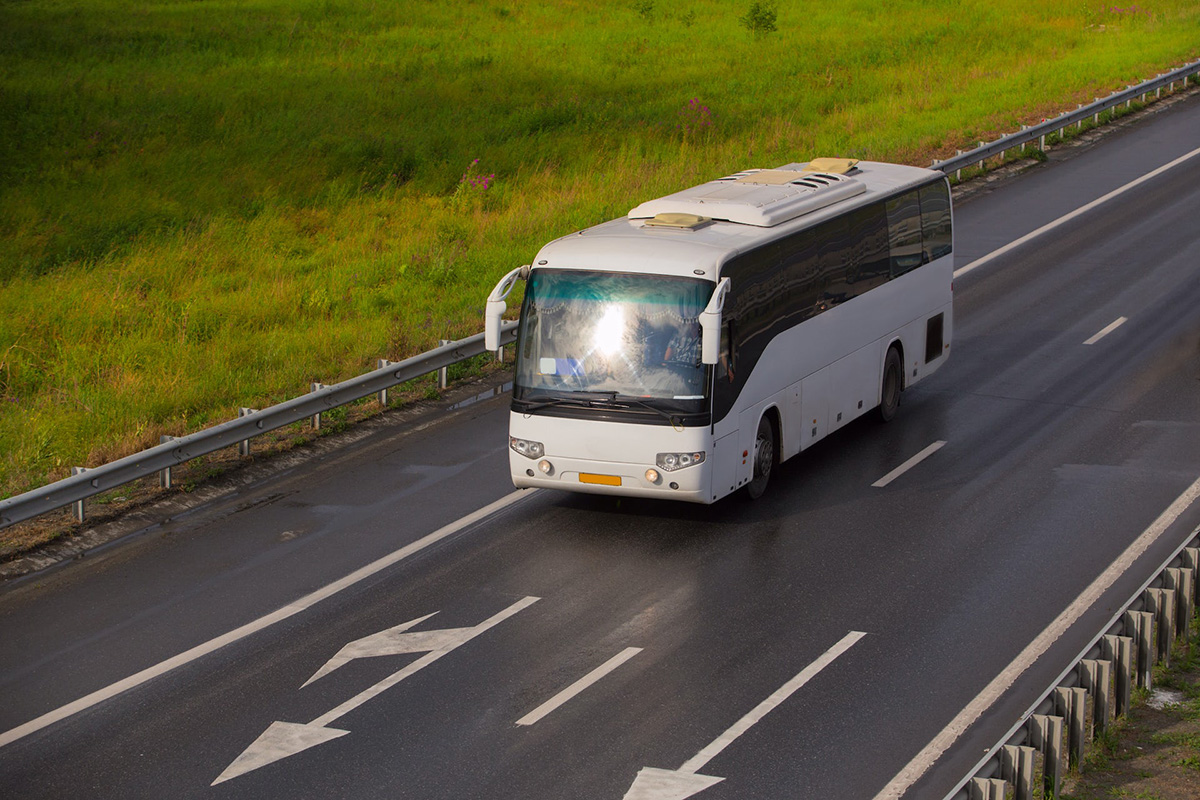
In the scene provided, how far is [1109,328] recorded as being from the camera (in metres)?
20.1

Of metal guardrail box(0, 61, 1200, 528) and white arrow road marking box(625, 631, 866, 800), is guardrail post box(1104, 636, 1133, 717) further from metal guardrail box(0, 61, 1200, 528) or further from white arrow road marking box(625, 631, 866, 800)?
metal guardrail box(0, 61, 1200, 528)

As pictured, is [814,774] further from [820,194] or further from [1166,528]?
[820,194]

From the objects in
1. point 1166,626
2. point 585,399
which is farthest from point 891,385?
point 1166,626

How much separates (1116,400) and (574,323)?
24.6 ft

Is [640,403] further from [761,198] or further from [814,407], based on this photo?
[761,198]

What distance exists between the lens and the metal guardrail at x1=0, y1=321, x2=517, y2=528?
1278cm

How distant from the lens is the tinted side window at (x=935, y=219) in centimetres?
1717

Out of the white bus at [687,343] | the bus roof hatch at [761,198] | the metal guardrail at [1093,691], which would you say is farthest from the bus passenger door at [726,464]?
the metal guardrail at [1093,691]

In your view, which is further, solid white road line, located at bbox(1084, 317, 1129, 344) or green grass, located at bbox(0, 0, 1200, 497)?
solid white road line, located at bbox(1084, 317, 1129, 344)

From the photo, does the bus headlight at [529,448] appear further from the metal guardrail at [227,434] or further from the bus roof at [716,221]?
the metal guardrail at [227,434]

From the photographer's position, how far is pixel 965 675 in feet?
33.5

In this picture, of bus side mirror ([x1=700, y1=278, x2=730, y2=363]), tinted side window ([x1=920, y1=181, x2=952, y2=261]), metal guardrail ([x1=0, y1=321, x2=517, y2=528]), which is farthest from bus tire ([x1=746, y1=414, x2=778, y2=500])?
metal guardrail ([x1=0, y1=321, x2=517, y2=528])

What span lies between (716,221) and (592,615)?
4.75 m

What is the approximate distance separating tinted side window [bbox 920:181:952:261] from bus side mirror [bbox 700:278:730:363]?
542cm
